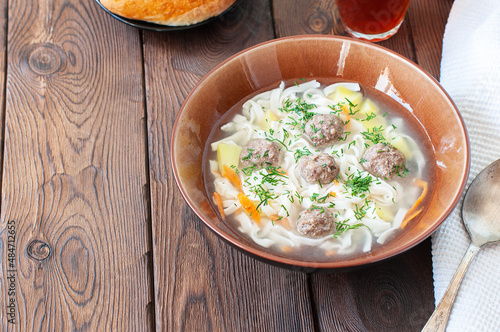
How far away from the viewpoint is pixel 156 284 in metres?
3.23

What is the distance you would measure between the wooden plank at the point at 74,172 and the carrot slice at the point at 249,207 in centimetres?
74

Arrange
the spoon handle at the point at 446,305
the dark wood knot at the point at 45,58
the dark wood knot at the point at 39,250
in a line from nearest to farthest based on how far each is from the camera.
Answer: the spoon handle at the point at 446,305 < the dark wood knot at the point at 39,250 < the dark wood knot at the point at 45,58

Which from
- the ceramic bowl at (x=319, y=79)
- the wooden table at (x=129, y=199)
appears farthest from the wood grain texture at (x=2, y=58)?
the ceramic bowl at (x=319, y=79)

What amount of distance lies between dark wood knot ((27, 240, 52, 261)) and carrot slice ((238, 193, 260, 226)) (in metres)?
1.31

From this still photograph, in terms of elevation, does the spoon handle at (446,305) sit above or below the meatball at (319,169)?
below

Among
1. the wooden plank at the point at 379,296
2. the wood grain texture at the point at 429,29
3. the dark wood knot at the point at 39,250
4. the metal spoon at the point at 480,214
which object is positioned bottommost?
the wooden plank at the point at 379,296

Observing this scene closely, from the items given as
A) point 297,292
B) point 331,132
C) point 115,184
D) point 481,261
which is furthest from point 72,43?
point 481,261

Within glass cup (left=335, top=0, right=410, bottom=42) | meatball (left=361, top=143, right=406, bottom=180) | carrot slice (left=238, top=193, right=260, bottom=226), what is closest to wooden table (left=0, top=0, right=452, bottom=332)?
glass cup (left=335, top=0, right=410, bottom=42)

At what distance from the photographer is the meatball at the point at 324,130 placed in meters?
3.28

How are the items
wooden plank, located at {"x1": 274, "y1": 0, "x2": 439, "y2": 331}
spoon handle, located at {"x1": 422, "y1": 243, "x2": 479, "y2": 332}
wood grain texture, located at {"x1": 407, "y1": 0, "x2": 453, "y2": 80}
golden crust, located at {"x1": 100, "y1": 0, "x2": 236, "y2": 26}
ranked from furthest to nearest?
wood grain texture, located at {"x1": 407, "y1": 0, "x2": 453, "y2": 80}, golden crust, located at {"x1": 100, "y1": 0, "x2": 236, "y2": 26}, wooden plank, located at {"x1": 274, "y1": 0, "x2": 439, "y2": 331}, spoon handle, located at {"x1": 422, "y1": 243, "x2": 479, "y2": 332}

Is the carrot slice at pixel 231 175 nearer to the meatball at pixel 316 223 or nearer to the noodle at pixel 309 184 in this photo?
the noodle at pixel 309 184

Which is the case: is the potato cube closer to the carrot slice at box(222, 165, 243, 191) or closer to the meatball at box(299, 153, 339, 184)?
the carrot slice at box(222, 165, 243, 191)

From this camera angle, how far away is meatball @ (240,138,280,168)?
3203 millimetres

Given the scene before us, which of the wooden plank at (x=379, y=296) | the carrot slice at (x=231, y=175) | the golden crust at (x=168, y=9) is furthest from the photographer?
the golden crust at (x=168, y=9)
